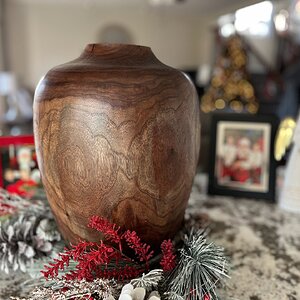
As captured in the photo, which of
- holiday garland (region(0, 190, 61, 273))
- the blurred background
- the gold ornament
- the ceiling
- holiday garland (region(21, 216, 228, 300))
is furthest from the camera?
the ceiling

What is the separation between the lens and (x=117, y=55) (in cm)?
44

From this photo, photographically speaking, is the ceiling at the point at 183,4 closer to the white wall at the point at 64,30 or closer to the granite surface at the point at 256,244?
the white wall at the point at 64,30

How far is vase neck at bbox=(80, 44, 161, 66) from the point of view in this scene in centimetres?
43

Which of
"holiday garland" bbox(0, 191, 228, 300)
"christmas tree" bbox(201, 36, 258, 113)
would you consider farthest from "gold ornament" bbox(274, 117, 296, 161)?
"christmas tree" bbox(201, 36, 258, 113)

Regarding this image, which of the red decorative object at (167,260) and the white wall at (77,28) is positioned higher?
the white wall at (77,28)

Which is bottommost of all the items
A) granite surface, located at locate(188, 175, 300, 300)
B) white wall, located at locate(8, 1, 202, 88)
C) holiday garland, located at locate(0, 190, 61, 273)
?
granite surface, located at locate(188, 175, 300, 300)

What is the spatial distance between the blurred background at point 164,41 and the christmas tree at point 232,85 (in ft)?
0.05

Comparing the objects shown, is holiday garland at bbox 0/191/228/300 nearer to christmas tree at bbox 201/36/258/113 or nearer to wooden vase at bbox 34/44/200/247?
wooden vase at bbox 34/44/200/247

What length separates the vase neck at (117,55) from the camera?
17.0 inches

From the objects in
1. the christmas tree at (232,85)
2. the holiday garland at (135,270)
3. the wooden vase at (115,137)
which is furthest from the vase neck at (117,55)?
the christmas tree at (232,85)

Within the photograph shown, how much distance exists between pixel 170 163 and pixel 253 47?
15.6 feet

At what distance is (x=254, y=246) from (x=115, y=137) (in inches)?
15.6

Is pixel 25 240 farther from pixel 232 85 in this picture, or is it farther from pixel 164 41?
pixel 164 41

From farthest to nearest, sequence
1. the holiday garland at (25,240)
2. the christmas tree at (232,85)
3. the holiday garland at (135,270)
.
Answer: the christmas tree at (232,85), the holiday garland at (25,240), the holiday garland at (135,270)
